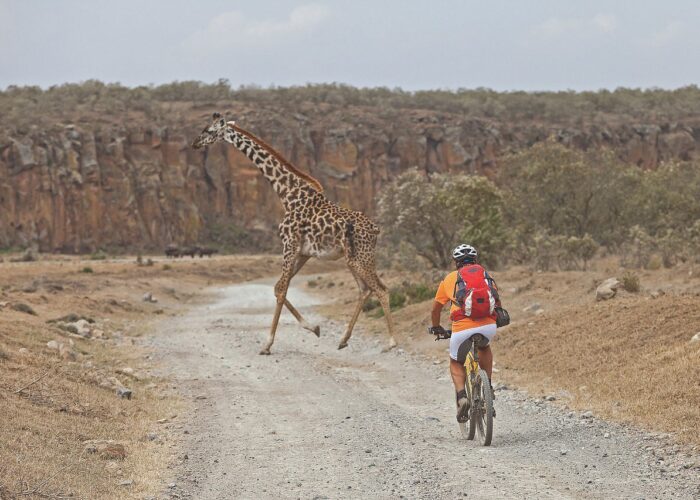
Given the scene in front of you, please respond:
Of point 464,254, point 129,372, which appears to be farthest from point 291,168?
point 464,254

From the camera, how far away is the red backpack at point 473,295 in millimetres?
9742

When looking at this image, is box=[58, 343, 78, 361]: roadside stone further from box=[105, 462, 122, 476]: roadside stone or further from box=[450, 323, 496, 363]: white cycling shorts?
box=[450, 323, 496, 363]: white cycling shorts

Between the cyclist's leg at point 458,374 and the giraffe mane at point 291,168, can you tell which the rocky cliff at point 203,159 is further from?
the cyclist's leg at point 458,374

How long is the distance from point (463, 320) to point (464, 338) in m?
0.20

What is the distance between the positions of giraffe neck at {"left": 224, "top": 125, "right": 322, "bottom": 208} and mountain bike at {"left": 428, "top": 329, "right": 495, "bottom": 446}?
1011 cm

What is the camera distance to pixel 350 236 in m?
18.7

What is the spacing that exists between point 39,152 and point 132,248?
36.2 ft

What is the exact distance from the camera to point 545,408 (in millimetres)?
12094

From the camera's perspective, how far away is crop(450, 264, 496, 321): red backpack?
974 centimetres

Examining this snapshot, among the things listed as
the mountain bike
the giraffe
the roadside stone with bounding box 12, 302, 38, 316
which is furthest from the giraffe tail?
the roadside stone with bounding box 12, 302, 38, 316

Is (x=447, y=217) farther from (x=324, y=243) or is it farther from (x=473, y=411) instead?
(x=473, y=411)

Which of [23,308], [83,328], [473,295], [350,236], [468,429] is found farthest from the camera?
[23,308]

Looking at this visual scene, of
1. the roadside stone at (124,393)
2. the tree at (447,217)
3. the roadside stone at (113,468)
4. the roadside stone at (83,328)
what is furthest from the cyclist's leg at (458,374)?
the tree at (447,217)

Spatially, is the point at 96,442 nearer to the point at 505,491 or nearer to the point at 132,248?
the point at 505,491
